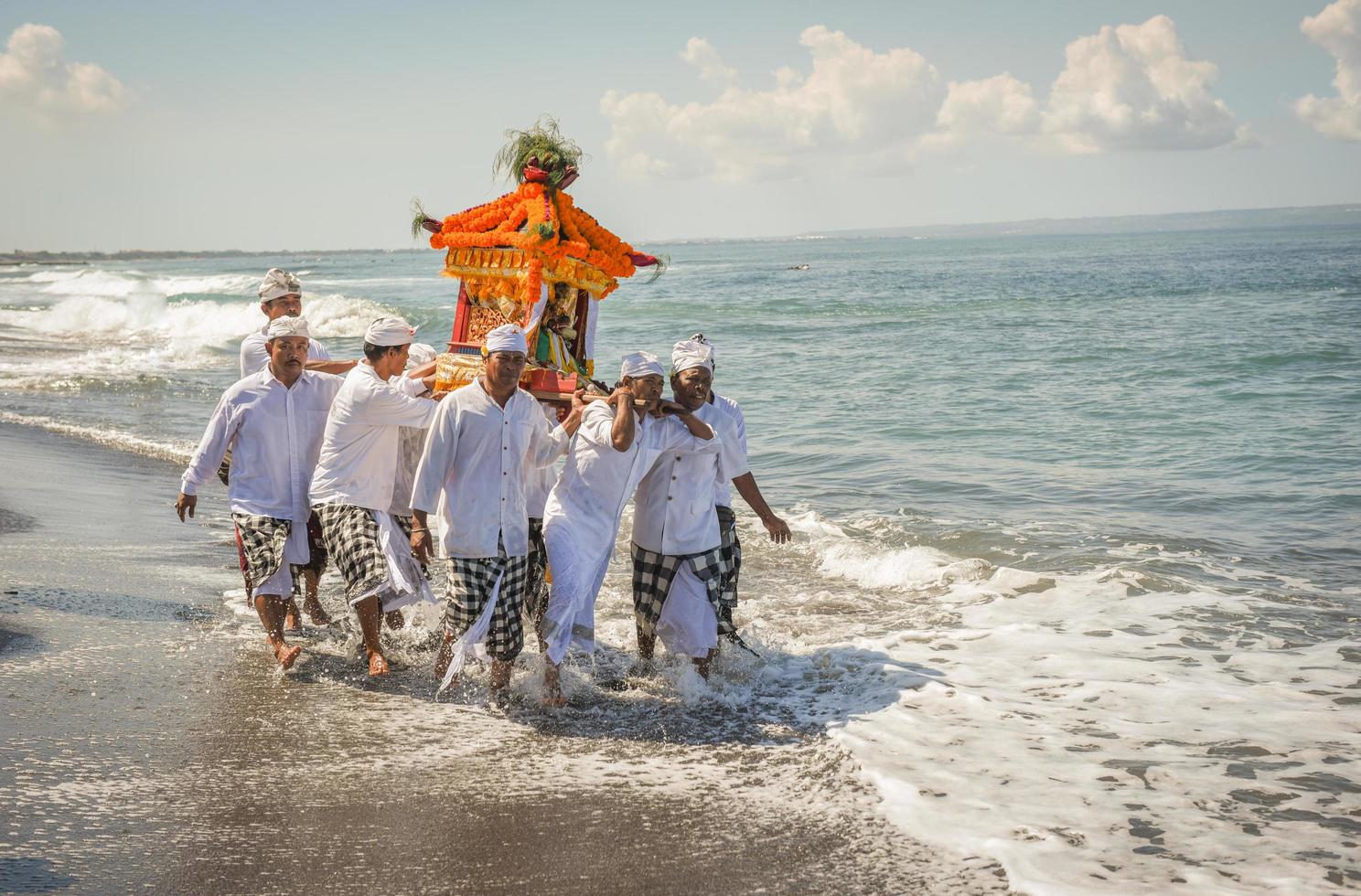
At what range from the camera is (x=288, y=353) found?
570 centimetres

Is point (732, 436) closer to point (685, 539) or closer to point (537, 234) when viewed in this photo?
point (685, 539)

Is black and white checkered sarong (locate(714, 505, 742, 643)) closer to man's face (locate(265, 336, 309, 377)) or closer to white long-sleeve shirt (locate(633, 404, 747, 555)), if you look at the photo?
white long-sleeve shirt (locate(633, 404, 747, 555))

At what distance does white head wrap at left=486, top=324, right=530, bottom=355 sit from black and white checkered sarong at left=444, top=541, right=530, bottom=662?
2.82ft

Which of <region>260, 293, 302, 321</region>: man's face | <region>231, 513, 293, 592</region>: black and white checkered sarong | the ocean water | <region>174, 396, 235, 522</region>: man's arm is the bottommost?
the ocean water

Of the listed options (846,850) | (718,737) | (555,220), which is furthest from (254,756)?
(555,220)

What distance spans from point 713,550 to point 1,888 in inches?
123

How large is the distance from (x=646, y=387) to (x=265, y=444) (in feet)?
6.50

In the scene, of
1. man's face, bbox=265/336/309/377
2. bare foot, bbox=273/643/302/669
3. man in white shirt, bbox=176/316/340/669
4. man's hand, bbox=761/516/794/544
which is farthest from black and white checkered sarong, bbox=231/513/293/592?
man's hand, bbox=761/516/794/544

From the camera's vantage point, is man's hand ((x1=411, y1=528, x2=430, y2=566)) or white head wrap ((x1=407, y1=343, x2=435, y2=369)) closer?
man's hand ((x1=411, y1=528, x2=430, y2=566))

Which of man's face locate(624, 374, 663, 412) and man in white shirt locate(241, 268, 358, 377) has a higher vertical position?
man in white shirt locate(241, 268, 358, 377)

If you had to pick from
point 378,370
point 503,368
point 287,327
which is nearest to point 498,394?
point 503,368

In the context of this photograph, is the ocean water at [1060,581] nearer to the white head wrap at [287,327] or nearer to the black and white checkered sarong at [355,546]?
the black and white checkered sarong at [355,546]

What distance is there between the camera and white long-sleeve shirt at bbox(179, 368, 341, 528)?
5.68 m

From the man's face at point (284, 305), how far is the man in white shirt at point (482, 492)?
1.77 meters
